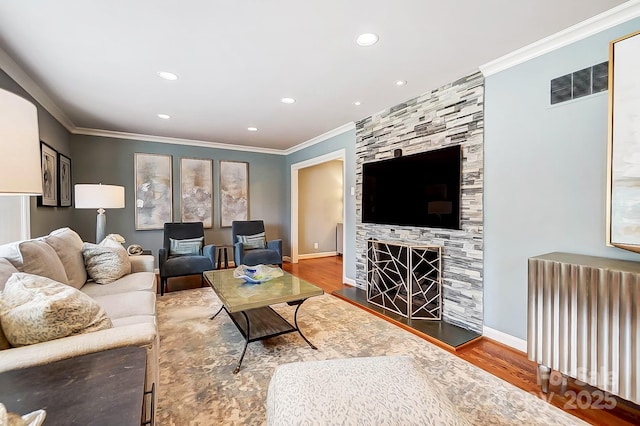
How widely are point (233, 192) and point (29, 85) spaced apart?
321cm

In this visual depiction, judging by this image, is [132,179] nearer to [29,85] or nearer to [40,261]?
[29,85]

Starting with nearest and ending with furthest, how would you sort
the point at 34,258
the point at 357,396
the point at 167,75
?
the point at 357,396, the point at 34,258, the point at 167,75

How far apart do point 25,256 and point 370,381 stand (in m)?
2.11

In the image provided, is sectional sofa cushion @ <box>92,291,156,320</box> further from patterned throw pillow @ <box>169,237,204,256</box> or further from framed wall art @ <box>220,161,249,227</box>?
framed wall art @ <box>220,161,249,227</box>

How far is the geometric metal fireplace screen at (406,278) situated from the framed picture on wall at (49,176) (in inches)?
150

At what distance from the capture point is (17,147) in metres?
0.75

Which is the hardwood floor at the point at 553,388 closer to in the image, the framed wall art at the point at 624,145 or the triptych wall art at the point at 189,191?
the framed wall art at the point at 624,145

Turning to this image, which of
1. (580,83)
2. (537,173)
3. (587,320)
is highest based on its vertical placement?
(580,83)

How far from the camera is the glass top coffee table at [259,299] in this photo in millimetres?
2146

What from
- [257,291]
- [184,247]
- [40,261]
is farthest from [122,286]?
[184,247]

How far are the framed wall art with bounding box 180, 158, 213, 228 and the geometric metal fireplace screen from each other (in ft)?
11.0

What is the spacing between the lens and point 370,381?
3.91ft

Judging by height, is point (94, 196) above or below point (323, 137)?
below

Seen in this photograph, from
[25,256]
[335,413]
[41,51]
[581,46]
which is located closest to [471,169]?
[581,46]
